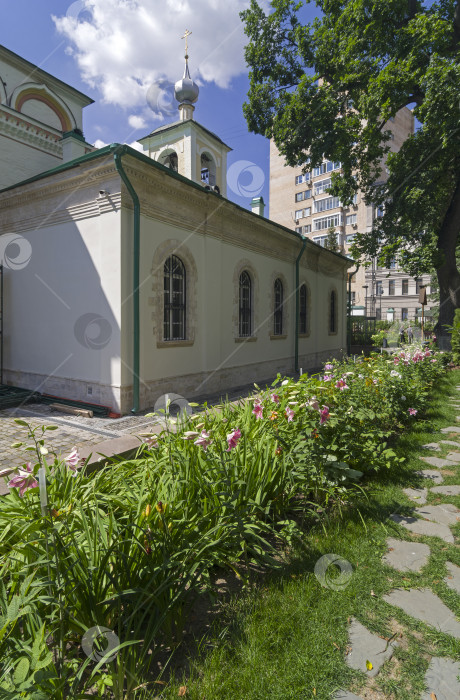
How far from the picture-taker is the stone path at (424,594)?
173cm

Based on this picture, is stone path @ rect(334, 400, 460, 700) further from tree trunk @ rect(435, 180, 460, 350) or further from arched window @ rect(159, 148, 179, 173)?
arched window @ rect(159, 148, 179, 173)

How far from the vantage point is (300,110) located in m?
14.2

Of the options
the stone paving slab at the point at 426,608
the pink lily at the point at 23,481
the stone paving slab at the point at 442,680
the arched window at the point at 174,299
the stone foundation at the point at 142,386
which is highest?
the arched window at the point at 174,299

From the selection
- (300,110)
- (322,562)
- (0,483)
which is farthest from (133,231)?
(300,110)

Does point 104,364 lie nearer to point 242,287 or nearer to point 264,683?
point 242,287

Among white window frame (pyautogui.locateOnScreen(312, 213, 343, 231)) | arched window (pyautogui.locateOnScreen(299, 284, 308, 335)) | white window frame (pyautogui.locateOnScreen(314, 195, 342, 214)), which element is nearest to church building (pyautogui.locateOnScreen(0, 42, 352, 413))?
arched window (pyautogui.locateOnScreen(299, 284, 308, 335))

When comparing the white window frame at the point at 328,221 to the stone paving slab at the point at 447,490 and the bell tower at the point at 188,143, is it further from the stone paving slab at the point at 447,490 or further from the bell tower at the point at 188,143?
the stone paving slab at the point at 447,490

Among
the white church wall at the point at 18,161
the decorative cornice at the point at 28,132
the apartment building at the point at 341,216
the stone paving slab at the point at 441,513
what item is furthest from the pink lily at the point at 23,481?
the apartment building at the point at 341,216

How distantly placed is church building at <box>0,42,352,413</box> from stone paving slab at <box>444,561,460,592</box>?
603 centimetres

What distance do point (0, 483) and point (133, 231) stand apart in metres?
5.51

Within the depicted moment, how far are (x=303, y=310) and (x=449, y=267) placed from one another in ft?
20.7

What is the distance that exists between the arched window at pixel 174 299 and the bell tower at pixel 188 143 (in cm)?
630

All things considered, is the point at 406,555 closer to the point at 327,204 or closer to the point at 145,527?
the point at 145,527

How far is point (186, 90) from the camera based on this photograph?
15.2 m
